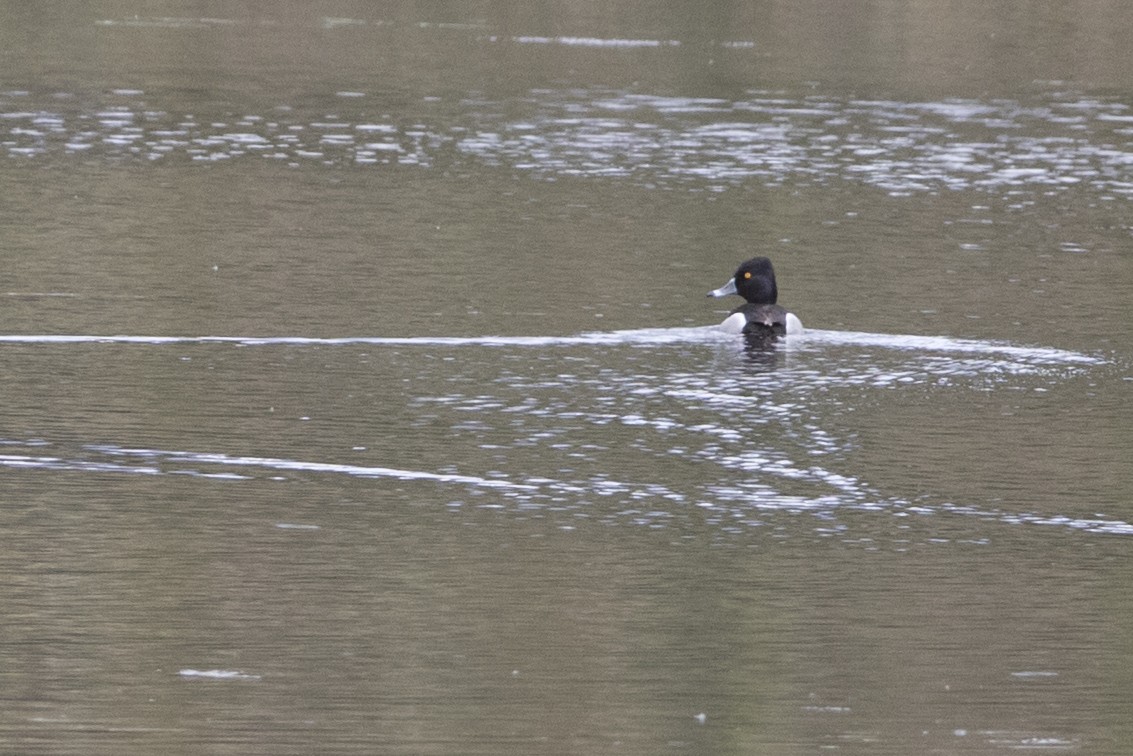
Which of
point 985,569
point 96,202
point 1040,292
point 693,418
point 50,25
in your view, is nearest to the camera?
point 985,569

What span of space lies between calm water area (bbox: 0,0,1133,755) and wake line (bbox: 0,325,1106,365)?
51 millimetres

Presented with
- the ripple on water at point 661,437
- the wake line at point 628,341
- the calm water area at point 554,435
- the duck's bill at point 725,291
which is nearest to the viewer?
the calm water area at point 554,435

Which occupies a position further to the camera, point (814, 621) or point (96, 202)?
point (96, 202)

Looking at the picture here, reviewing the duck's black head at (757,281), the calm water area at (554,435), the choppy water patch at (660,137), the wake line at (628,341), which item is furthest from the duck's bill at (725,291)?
the choppy water patch at (660,137)

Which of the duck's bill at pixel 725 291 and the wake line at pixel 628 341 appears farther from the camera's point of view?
the duck's bill at pixel 725 291

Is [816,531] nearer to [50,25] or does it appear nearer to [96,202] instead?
[96,202]

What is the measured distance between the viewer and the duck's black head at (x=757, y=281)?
1619 centimetres

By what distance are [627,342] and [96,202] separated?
7.23 metres

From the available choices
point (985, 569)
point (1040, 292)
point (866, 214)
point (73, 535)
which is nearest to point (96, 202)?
A: point (866, 214)

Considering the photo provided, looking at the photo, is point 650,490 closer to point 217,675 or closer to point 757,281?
point 217,675

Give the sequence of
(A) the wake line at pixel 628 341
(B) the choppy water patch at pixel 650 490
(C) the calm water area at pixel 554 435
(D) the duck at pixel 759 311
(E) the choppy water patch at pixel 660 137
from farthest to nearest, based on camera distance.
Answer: (E) the choppy water patch at pixel 660 137, (D) the duck at pixel 759 311, (A) the wake line at pixel 628 341, (B) the choppy water patch at pixel 650 490, (C) the calm water area at pixel 554 435

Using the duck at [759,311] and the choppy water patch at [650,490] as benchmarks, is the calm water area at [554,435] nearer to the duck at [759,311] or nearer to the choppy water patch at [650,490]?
the choppy water patch at [650,490]

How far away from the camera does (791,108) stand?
3006 centimetres

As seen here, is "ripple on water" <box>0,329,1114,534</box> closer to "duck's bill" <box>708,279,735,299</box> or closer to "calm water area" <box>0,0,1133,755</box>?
"calm water area" <box>0,0,1133,755</box>
